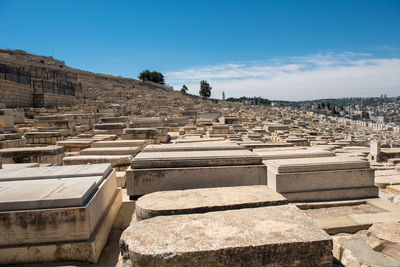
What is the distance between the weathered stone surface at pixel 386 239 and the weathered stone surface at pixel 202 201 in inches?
27.5

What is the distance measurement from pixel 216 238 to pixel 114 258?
1003 millimetres

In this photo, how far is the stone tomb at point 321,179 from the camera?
3.23 meters

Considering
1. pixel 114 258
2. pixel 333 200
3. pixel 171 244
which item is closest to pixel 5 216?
pixel 114 258

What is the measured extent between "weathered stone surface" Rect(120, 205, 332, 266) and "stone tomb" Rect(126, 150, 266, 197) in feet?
2.98

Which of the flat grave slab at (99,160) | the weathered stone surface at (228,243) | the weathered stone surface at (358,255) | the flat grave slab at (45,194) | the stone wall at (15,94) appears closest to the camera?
the weathered stone surface at (228,243)

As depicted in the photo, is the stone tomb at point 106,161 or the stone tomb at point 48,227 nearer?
the stone tomb at point 48,227

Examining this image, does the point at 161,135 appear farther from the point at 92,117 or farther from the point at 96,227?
the point at 92,117

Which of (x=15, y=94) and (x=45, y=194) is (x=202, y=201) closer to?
(x=45, y=194)

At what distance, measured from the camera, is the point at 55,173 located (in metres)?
2.59

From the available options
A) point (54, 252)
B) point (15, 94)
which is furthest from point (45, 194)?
point (15, 94)

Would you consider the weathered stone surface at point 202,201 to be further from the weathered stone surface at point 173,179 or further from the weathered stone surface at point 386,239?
the weathered stone surface at point 386,239

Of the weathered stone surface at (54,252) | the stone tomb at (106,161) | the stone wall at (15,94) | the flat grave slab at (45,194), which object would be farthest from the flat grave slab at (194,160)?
the stone wall at (15,94)

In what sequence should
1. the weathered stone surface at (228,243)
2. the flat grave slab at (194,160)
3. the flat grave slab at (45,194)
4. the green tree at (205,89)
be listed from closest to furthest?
the weathered stone surface at (228,243) → the flat grave slab at (45,194) → the flat grave slab at (194,160) → the green tree at (205,89)

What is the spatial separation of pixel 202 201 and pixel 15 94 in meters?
20.2
